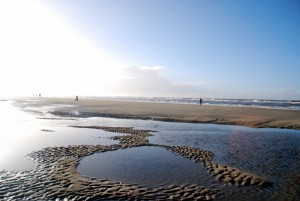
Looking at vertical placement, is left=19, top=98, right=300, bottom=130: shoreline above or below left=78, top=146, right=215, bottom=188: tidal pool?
above

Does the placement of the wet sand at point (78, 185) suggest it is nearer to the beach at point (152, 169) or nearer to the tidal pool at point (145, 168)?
the beach at point (152, 169)

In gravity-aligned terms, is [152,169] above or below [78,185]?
below

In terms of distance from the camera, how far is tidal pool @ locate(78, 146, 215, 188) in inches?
457

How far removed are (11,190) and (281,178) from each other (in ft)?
41.4

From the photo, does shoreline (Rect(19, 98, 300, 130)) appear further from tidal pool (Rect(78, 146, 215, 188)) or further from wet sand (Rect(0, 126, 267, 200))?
wet sand (Rect(0, 126, 267, 200))

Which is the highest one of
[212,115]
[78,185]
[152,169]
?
[212,115]

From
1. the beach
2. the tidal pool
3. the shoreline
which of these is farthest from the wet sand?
the shoreline

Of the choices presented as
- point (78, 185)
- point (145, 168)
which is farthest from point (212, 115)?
point (78, 185)

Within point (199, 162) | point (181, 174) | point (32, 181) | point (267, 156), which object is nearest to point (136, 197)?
point (181, 174)

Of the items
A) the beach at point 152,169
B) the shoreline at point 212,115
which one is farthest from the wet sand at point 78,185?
the shoreline at point 212,115

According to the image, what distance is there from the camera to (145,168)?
13.6 metres

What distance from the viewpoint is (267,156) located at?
1672cm

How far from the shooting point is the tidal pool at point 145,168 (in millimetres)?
11617

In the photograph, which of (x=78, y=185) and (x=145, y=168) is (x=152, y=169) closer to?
(x=145, y=168)
